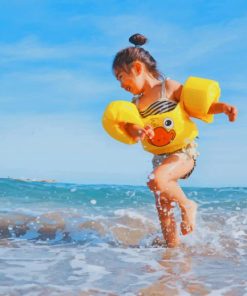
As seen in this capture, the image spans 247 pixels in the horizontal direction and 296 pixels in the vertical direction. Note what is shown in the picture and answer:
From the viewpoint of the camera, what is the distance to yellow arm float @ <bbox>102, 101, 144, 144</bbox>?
468 cm

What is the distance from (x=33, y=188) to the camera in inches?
545

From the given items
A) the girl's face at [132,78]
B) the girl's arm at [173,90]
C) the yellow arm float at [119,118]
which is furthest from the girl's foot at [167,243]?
the girl's face at [132,78]

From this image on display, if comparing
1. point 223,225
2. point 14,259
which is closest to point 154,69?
point 14,259

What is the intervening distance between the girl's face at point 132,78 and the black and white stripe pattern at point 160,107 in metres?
0.24

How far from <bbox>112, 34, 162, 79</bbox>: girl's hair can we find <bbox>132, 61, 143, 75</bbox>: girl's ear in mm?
38

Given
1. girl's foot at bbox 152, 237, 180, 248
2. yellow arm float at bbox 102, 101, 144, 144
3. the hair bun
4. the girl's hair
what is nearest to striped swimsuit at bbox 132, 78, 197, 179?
yellow arm float at bbox 102, 101, 144, 144

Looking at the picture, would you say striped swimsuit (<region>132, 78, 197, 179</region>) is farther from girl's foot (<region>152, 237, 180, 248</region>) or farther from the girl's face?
girl's foot (<region>152, 237, 180, 248</region>)

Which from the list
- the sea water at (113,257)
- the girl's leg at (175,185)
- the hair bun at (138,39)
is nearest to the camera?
the sea water at (113,257)

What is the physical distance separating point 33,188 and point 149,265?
10394 millimetres

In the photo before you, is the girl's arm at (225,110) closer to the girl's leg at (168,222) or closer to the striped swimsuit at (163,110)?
the striped swimsuit at (163,110)

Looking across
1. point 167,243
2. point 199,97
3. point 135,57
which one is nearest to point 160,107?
point 199,97

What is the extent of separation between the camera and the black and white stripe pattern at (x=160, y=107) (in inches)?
189

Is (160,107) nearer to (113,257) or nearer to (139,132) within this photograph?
(139,132)

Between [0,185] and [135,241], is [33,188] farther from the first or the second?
[135,241]
